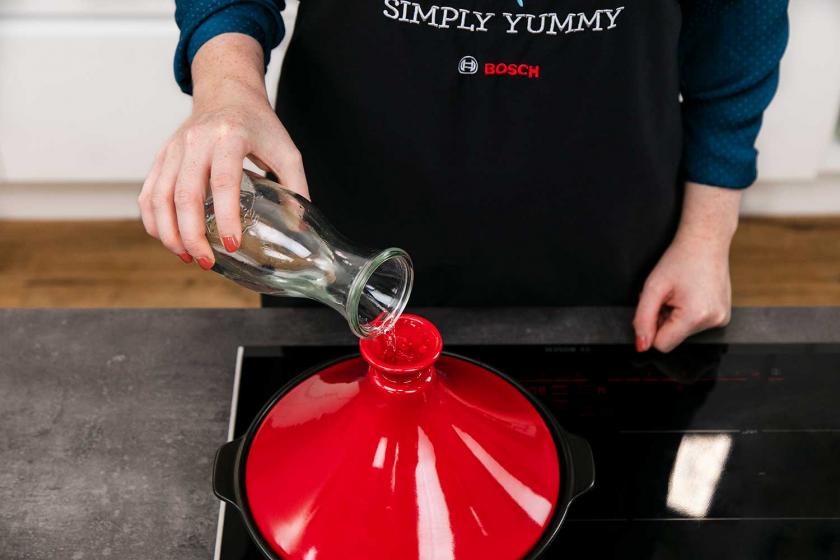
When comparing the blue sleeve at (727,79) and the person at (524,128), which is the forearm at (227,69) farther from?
the blue sleeve at (727,79)

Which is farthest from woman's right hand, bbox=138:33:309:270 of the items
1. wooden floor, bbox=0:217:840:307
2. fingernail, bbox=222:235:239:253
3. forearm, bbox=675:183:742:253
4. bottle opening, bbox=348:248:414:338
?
wooden floor, bbox=0:217:840:307

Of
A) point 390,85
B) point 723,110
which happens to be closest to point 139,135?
point 390,85

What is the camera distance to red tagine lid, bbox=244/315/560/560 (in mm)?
482

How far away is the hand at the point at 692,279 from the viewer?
0.76 metres

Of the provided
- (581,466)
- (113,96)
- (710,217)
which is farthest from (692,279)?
(113,96)

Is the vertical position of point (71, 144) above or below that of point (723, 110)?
below

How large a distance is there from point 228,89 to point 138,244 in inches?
59.5

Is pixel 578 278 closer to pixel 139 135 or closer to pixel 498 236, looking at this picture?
pixel 498 236

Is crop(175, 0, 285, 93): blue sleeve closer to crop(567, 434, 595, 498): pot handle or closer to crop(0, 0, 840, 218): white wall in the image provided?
crop(567, 434, 595, 498): pot handle

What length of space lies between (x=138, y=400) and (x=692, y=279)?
577mm

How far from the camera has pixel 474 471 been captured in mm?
511

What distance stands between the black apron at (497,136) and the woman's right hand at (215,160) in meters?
0.17

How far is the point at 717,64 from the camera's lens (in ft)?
2.92

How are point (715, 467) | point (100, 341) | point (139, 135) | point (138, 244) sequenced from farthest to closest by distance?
point (138, 244) → point (139, 135) → point (100, 341) → point (715, 467)
